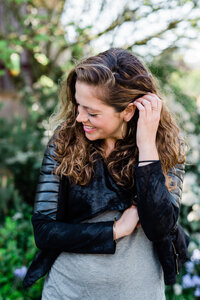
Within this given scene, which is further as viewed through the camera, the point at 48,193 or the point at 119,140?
the point at 119,140

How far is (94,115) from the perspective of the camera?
1.42m

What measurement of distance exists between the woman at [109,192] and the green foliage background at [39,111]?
1167mm

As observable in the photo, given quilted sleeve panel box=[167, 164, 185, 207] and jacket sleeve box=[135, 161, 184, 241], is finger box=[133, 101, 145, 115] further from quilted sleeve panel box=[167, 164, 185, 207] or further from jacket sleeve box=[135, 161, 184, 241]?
quilted sleeve panel box=[167, 164, 185, 207]

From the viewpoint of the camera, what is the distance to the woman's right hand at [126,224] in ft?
4.52

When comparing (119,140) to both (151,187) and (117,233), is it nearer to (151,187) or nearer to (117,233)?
(151,187)

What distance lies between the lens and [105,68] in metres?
1.38

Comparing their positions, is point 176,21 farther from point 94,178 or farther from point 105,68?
point 94,178

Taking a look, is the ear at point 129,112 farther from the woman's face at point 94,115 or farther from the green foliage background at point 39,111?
the green foliage background at point 39,111

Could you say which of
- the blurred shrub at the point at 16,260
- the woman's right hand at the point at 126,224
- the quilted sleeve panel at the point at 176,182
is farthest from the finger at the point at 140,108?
the blurred shrub at the point at 16,260

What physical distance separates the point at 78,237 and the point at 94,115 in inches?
23.4

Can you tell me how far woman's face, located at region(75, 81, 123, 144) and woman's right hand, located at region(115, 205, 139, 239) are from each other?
0.42m

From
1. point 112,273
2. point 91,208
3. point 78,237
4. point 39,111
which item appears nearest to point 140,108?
point 91,208

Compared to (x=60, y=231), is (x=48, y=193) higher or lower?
higher

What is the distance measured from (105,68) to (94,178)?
1.82 feet
